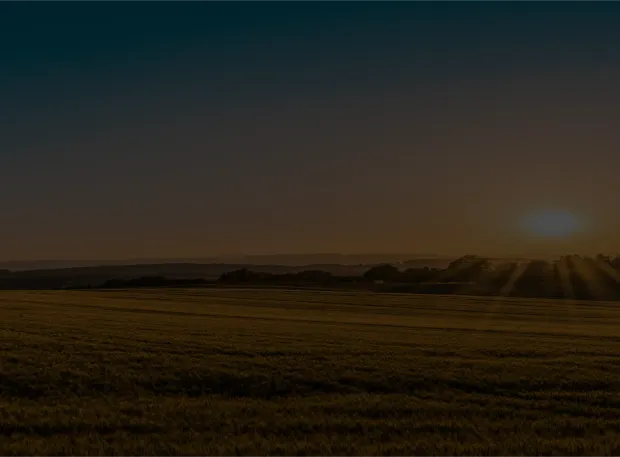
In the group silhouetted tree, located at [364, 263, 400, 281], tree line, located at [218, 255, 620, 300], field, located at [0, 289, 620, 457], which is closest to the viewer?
field, located at [0, 289, 620, 457]

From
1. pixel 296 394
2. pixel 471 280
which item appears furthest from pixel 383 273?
pixel 296 394

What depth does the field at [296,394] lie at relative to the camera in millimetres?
13469

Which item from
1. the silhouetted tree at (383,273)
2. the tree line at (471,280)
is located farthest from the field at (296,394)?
the silhouetted tree at (383,273)

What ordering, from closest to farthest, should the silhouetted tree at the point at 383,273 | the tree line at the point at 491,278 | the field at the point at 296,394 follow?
the field at the point at 296,394
the tree line at the point at 491,278
the silhouetted tree at the point at 383,273

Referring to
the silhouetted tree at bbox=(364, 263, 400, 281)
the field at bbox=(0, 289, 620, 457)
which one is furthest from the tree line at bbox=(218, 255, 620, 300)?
the field at bbox=(0, 289, 620, 457)

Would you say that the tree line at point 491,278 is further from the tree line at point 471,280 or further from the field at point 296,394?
the field at point 296,394

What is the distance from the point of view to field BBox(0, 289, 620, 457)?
13.5 m

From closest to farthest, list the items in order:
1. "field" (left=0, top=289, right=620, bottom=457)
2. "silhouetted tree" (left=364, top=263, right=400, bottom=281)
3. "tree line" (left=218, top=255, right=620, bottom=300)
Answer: "field" (left=0, top=289, right=620, bottom=457), "tree line" (left=218, top=255, right=620, bottom=300), "silhouetted tree" (left=364, top=263, right=400, bottom=281)

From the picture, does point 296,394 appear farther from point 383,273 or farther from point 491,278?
point 383,273

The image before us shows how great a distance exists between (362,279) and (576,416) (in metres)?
101

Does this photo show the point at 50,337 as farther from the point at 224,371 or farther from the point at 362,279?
the point at 362,279

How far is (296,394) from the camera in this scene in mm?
18016

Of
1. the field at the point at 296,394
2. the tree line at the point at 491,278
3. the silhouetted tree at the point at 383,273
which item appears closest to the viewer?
the field at the point at 296,394

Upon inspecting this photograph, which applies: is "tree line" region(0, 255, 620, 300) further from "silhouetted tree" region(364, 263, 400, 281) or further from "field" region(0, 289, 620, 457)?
"field" region(0, 289, 620, 457)
